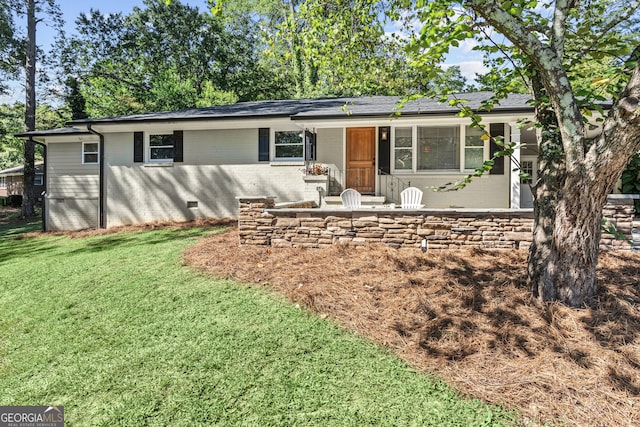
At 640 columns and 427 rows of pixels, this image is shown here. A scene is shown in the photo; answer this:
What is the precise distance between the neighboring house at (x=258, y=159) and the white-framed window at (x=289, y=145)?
0.03 m

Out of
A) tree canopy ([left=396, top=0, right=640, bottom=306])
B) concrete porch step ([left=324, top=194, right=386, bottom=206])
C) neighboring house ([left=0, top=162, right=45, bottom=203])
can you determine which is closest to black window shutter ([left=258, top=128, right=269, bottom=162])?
concrete porch step ([left=324, top=194, right=386, bottom=206])

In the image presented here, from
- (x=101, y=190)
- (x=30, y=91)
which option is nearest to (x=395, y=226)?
(x=101, y=190)

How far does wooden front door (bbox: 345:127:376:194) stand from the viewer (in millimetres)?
10320

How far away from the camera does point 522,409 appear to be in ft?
7.99

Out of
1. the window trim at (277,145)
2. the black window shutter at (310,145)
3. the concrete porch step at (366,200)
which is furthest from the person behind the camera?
the window trim at (277,145)

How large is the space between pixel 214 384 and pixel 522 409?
7.70ft

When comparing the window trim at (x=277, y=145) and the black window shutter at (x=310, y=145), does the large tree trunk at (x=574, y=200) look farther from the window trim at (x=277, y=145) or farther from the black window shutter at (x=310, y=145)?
the window trim at (x=277, y=145)

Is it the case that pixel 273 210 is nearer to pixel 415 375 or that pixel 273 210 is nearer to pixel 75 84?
pixel 415 375

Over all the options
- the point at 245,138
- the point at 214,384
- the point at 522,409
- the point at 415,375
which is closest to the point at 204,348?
the point at 214,384

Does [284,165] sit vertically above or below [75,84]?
below

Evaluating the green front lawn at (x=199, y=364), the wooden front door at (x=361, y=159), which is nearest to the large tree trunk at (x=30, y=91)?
the green front lawn at (x=199, y=364)

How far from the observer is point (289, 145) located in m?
10.9

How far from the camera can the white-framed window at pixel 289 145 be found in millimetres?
10867

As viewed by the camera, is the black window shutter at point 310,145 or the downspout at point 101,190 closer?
the black window shutter at point 310,145
